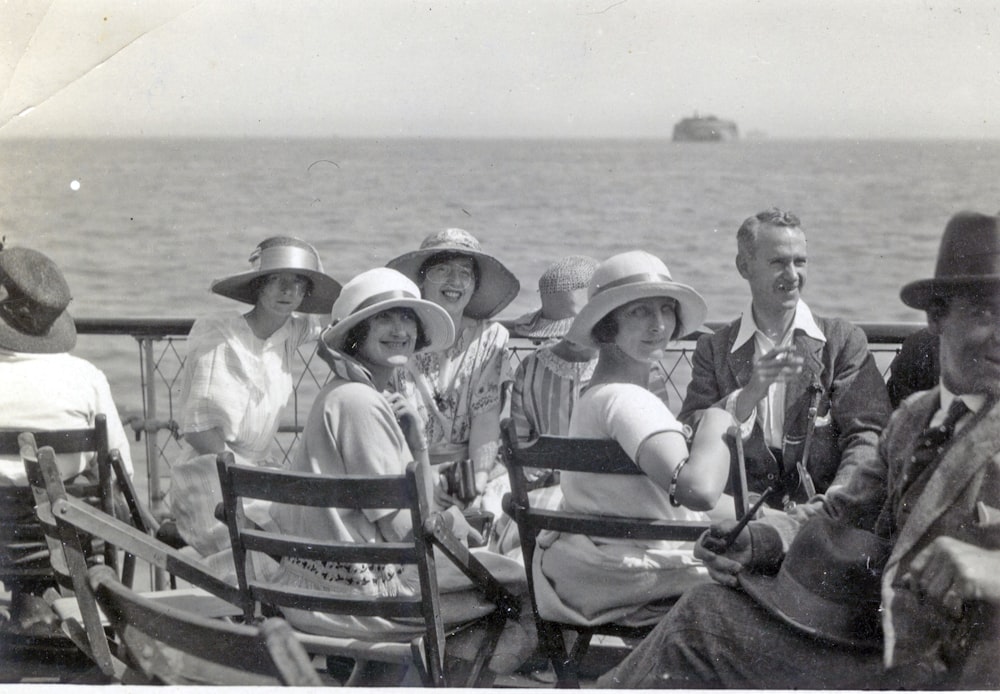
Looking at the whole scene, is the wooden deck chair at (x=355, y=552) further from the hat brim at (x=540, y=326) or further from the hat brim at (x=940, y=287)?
the hat brim at (x=540, y=326)

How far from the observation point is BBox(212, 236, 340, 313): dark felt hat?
360 centimetres

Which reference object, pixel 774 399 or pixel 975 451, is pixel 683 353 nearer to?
pixel 774 399

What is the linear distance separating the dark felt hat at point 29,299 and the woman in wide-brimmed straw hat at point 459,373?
1150mm

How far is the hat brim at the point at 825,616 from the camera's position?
2.19 metres

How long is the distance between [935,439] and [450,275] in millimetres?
2075

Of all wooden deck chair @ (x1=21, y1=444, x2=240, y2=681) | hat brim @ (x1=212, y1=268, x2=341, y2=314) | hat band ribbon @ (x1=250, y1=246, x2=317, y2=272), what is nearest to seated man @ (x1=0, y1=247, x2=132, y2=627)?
hat brim @ (x1=212, y1=268, x2=341, y2=314)

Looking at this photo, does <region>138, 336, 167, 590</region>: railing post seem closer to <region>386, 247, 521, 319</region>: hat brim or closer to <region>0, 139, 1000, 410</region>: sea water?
<region>0, 139, 1000, 410</region>: sea water

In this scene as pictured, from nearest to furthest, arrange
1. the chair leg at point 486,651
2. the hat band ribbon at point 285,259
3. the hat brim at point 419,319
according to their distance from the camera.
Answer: the chair leg at point 486,651, the hat brim at point 419,319, the hat band ribbon at point 285,259

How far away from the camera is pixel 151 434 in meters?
4.00

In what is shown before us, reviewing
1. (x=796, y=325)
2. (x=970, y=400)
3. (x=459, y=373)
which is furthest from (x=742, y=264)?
(x=970, y=400)

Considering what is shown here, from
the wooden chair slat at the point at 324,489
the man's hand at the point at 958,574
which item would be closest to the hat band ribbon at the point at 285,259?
the wooden chair slat at the point at 324,489

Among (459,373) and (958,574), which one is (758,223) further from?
(958,574)

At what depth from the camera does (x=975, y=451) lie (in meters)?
2.02

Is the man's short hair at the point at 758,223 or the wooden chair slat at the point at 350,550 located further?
the man's short hair at the point at 758,223
